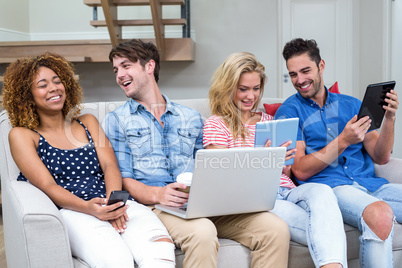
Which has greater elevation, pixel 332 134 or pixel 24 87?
pixel 24 87

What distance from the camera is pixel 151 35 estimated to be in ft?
16.7

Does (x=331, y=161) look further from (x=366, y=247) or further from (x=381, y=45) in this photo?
(x=381, y=45)

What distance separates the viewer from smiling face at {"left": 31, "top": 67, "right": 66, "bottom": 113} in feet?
5.59

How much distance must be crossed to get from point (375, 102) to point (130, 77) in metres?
1.03

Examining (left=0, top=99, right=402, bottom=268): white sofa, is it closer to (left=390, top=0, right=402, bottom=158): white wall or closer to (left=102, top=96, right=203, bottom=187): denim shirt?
(left=102, top=96, right=203, bottom=187): denim shirt

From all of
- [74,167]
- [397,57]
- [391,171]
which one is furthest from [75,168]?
[397,57]

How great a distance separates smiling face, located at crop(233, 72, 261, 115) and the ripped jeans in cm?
67

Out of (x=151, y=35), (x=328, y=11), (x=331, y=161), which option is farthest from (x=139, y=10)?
(x=331, y=161)

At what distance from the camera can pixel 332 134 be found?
196 centimetres

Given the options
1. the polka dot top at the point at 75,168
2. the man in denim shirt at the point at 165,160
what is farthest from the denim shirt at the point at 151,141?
the polka dot top at the point at 75,168

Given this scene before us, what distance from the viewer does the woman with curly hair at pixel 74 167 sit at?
54.1 inches

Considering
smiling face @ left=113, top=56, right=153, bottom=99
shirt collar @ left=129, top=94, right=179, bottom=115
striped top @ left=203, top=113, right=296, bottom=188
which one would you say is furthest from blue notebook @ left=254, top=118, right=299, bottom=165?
smiling face @ left=113, top=56, right=153, bottom=99

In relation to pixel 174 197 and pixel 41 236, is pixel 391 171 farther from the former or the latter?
pixel 41 236

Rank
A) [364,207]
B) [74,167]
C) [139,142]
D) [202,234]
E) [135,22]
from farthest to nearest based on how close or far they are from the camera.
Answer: [135,22] < [139,142] < [74,167] < [364,207] < [202,234]
